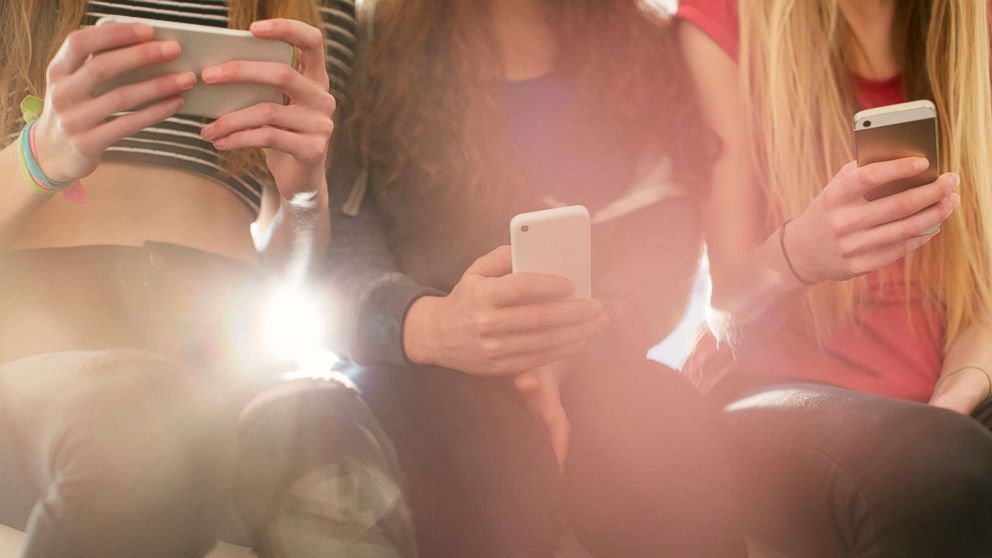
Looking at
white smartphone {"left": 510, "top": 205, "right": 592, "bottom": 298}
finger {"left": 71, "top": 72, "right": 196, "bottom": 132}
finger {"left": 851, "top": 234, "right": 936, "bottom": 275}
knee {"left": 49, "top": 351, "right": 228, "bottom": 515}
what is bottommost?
knee {"left": 49, "top": 351, "right": 228, "bottom": 515}

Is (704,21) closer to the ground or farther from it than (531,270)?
farther from it

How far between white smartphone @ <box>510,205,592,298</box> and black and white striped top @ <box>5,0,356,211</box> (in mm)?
274

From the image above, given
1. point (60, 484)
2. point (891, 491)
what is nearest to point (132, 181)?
point (60, 484)

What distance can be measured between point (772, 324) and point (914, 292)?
4.8 inches

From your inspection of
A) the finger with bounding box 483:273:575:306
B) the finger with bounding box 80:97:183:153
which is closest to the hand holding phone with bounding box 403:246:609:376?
the finger with bounding box 483:273:575:306

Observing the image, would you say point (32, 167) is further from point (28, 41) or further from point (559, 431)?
point (559, 431)

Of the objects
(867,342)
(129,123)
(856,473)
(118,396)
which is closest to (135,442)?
(118,396)

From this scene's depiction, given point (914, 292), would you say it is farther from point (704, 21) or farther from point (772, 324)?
point (704, 21)

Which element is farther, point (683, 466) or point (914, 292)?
point (914, 292)

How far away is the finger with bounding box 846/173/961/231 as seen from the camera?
58 cm

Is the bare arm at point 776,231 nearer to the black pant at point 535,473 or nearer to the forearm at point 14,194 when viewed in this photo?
the black pant at point 535,473

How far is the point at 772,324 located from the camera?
714mm

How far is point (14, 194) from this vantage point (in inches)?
24.8

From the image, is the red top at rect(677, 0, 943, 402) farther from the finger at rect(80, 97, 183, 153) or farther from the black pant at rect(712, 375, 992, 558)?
the finger at rect(80, 97, 183, 153)
